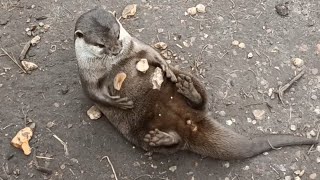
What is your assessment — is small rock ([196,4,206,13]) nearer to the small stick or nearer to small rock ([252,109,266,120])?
small rock ([252,109,266,120])

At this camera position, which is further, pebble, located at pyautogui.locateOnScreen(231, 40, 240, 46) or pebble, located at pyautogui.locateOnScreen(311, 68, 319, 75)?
pebble, located at pyautogui.locateOnScreen(231, 40, 240, 46)

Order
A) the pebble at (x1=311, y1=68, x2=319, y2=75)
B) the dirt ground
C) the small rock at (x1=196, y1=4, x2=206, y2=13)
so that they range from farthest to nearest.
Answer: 1. the small rock at (x1=196, y1=4, x2=206, y2=13)
2. the pebble at (x1=311, y1=68, x2=319, y2=75)
3. the dirt ground

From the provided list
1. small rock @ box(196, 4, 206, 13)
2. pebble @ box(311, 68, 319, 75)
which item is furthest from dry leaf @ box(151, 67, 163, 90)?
pebble @ box(311, 68, 319, 75)

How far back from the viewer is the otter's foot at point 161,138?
3248 mm

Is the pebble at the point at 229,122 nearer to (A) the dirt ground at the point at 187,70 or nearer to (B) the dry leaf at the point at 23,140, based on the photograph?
(A) the dirt ground at the point at 187,70

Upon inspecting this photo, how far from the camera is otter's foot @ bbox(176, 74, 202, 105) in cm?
328

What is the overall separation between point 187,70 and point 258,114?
51 centimetres

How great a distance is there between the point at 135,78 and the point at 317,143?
1.09m

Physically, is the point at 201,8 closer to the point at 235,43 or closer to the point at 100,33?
the point at 235,43

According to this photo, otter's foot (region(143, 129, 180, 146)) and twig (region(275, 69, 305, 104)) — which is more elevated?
twig (region(275, 69, 305, 104))

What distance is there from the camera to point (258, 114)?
3.58m

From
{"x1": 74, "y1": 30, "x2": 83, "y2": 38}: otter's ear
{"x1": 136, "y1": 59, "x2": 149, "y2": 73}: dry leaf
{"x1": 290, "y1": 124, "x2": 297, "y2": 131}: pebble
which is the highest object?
{"x1": 74, "y1": 30, "x2": 83, "y2": 38}: otter's ear

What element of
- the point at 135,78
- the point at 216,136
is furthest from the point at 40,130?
the point at 216,136

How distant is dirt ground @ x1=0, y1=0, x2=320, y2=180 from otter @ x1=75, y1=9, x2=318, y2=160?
12 cm
